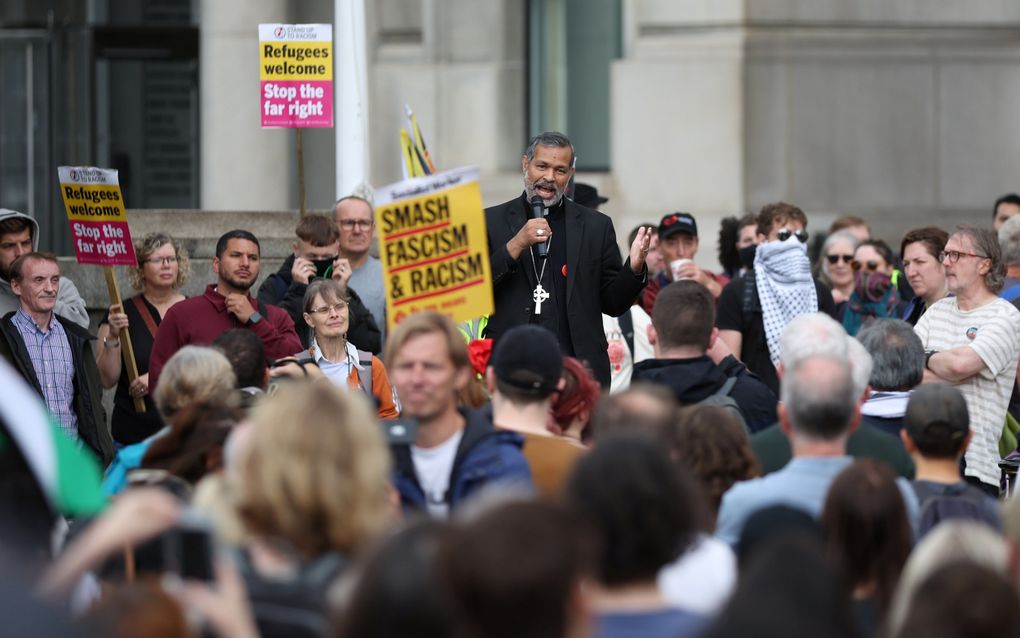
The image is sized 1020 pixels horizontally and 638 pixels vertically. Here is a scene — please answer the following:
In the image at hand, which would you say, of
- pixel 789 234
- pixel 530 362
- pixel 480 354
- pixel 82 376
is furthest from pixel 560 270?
pixel 82 376

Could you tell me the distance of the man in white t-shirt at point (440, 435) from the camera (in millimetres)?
5570

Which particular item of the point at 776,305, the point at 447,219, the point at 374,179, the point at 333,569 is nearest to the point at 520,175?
the point at 374,179

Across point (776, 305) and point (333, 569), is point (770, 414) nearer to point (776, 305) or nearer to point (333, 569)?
point (776, 305)

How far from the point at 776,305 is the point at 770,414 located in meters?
2.09

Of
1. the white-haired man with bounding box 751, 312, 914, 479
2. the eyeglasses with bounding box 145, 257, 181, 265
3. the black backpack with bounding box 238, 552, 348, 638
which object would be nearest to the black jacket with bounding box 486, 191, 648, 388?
the white-haired man with bounding box 751, 312, 914, 479

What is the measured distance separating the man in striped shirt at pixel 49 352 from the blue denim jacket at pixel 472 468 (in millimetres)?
3997

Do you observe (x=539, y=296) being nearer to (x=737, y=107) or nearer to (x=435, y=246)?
(x=435, y=246)

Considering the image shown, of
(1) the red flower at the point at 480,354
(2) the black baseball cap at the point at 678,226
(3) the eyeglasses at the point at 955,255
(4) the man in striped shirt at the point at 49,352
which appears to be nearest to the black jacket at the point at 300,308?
(4) the man in striped shirt at the point at 49,352

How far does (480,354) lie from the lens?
8086 millimetres

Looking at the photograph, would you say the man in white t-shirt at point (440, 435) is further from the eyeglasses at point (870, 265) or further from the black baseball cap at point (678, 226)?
the eyeglasses at point (870, 265)

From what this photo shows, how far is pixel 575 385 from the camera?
261 inches

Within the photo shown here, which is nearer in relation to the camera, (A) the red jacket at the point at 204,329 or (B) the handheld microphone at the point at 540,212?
(B) the handheld microphone at the point at 540,212

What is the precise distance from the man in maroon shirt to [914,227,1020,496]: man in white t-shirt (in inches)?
131

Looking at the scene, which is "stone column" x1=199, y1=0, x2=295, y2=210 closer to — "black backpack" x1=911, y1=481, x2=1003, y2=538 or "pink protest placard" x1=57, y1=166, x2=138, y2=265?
"pink protest placard" x1=57, y1=166, x2=138, y2=265
